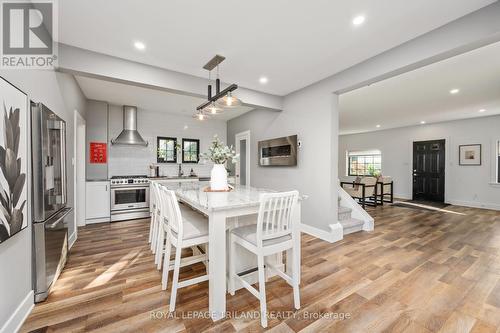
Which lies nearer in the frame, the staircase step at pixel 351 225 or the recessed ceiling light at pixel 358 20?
the recessed ceiling light at pixel 358 20

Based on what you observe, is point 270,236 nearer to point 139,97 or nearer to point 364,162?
point 139,97

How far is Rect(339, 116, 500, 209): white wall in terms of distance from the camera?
19.2ft

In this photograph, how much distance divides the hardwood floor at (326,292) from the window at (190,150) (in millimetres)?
2881

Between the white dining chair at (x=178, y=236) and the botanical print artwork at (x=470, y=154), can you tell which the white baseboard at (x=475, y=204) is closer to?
the botanical print artwork at (x=470, y=154)

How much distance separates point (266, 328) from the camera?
1.61 metres

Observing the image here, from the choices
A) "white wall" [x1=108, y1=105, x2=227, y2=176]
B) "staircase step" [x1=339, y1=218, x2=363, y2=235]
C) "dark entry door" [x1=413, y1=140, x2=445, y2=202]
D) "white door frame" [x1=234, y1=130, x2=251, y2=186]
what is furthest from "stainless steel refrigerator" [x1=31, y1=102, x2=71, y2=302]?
"dark entry door" [x1=413, y1=140, x2=445, y2=202]

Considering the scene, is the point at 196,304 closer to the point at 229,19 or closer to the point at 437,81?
the point at 229,19

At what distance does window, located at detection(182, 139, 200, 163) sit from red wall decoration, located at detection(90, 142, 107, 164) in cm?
Answer: 183

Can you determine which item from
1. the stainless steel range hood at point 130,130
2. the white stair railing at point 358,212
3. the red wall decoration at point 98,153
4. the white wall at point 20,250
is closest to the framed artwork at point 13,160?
the white wall at point 20,250

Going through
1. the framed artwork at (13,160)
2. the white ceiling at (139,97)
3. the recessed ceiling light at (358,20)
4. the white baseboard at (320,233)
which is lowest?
the white baseboard at (320,233)

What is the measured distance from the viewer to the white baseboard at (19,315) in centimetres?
145

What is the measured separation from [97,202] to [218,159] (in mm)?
3296

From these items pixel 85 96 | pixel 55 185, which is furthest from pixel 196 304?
pixel 85 96

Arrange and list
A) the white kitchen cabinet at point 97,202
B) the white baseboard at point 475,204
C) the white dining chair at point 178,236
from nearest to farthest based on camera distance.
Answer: the white dining chair at point 178,236 < the white kitchen cabinet at point 97,202 < the white baseboard at point 475,204
